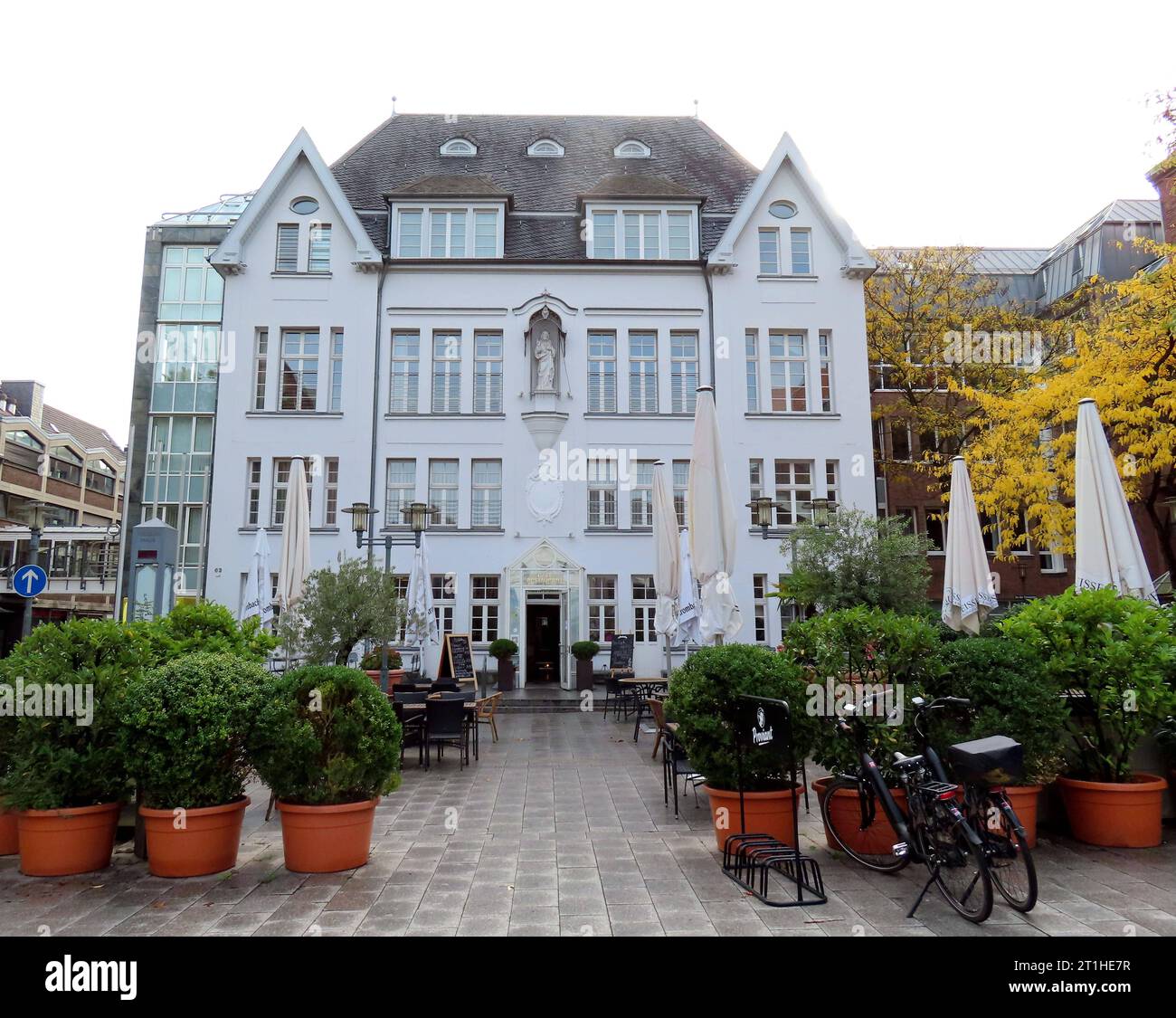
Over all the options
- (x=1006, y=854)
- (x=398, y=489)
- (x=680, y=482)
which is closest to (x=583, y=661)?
(x=680, y=482)

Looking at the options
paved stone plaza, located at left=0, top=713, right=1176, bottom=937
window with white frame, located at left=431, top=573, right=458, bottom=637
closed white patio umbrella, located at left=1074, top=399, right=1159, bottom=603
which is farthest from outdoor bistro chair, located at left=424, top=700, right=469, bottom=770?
window with white frame, located at left=431, top=573, right=458, bottom=637

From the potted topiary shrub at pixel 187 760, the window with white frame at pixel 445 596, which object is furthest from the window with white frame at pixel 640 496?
the potted topiary shrub at pixel 187 760

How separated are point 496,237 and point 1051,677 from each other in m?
23.4

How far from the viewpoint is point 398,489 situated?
24.9 m

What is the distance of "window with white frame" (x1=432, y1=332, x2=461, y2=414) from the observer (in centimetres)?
2552

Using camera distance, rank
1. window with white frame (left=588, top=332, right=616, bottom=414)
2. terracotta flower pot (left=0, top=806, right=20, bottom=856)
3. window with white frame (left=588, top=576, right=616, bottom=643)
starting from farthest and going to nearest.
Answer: window with white frame (left=588, top=332, right=616, bottom=414) → window with white frame (left=588, top=576, right=616, bottom=643) → terracotta flower pot (left=0, top=806, right=20, bottom=856)

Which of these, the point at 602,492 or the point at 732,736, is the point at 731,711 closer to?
the point at 732,736

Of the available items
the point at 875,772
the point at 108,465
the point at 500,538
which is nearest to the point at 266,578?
the point at 500,538

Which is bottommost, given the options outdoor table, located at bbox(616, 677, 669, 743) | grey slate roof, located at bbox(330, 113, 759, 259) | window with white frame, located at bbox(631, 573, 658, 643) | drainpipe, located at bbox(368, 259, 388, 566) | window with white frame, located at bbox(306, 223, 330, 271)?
outdoor table, located at bbox(616, 677, 669, 743)

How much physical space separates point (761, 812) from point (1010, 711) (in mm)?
2251

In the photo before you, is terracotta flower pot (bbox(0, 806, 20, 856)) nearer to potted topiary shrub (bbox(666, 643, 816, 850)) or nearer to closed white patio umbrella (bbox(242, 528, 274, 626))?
potted topiary shrub (bbox(666, 643, 816, 850))

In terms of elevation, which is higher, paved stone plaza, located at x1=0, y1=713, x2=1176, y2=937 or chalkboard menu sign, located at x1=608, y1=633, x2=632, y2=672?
chalkboard menu sign, located at x1=608, y1=633, x2=632, y2=672

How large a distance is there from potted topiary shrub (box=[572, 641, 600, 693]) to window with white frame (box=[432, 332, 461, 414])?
8595 mm

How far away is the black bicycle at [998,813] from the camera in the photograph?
5.01 metres
